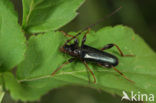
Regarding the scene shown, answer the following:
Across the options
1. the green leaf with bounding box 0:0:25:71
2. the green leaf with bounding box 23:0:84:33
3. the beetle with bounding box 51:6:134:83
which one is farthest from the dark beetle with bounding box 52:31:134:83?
the green leaf with bounding box 0:0:25:71

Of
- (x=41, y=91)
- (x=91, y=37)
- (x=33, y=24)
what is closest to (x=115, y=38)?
(x=91, y=37)

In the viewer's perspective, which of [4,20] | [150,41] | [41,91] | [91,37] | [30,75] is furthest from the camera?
[150,41]

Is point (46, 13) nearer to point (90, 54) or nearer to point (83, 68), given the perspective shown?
point (83, 68)

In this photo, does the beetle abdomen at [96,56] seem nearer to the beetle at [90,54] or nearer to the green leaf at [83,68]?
the beetle at [90,54]

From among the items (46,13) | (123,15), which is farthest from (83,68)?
(123,15)

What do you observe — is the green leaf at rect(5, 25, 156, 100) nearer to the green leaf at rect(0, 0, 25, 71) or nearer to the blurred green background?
the green leaf at rect(0, 0, 25, 71)

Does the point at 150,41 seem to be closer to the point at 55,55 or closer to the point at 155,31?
the point at 155,31
